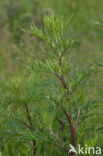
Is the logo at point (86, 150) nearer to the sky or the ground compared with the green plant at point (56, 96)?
nearer to the ground

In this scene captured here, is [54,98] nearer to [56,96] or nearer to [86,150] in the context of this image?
[56,96]

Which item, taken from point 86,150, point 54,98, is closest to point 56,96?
point 54,98

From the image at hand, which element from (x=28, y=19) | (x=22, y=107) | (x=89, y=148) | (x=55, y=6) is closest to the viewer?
(x=89, y=148)

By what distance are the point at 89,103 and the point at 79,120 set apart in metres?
0.06

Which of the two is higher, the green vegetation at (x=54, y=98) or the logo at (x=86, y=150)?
the green vegetation at (x=54, y=98)

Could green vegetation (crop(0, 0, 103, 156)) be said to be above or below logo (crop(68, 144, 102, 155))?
above

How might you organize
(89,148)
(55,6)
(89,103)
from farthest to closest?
(55,6) → (89,103) → (89,148)

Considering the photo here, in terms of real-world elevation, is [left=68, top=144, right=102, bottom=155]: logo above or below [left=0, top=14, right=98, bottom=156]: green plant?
below

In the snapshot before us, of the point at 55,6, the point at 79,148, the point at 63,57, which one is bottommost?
the point at 79,148

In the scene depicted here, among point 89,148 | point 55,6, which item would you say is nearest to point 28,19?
point 55,6

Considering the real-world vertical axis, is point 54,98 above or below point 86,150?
above

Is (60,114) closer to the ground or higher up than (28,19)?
closer to the ground

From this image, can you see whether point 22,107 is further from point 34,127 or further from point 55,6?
point 55,6

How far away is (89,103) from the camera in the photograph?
843 millimetres
